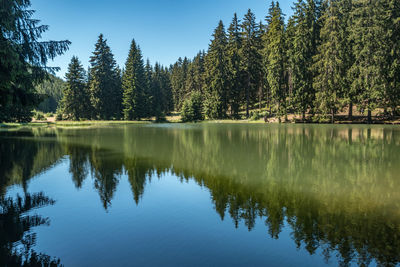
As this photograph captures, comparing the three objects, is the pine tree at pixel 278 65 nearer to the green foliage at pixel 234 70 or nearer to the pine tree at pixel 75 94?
the green foliage at pixel 234 70

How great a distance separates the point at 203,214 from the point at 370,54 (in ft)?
141

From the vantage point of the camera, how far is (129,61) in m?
66.4

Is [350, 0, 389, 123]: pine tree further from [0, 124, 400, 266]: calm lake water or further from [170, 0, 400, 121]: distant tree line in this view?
[0, 124, 400, 266]: calm lake water

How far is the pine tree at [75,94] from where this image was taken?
61656 mm

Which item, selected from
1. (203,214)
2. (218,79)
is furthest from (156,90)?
(203,214)

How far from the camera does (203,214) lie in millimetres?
6316

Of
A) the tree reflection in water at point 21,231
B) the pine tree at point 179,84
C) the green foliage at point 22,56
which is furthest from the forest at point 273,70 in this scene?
the pine tree at point 179,84

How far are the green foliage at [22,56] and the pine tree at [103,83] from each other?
50.7 meters

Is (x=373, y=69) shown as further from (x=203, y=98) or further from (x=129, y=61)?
(x=129, y=61)

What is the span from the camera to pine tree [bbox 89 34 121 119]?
6300 cm

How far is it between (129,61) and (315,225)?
66721 mm

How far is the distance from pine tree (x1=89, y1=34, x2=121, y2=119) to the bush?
16837 mm

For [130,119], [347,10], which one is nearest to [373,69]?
[347,10]

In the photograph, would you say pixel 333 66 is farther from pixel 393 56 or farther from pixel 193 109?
pixel 193 109
